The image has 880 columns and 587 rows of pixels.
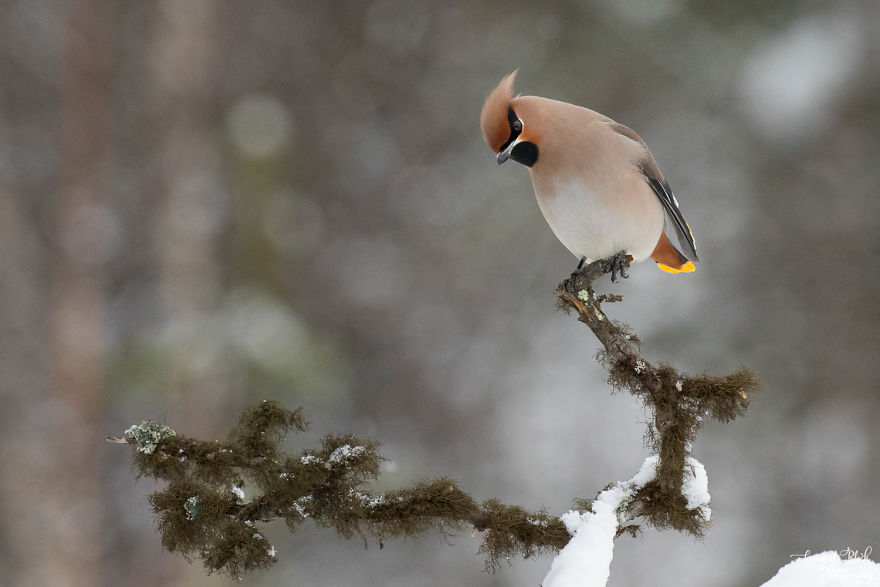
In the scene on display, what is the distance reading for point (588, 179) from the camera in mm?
2236

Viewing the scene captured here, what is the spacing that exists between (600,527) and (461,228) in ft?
17.5

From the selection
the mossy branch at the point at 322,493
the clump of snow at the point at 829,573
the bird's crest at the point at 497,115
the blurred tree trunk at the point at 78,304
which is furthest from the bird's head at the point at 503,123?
the blurred tree trunk at the point at 78,304

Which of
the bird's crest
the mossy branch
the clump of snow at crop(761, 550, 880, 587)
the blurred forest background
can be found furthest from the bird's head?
the blurred forest background

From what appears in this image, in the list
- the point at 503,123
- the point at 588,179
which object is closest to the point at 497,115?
the point at 503,123

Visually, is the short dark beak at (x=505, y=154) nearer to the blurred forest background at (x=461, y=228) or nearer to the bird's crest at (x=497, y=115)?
the bird's crest at (x=497, y=115)

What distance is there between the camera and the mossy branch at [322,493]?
1.52 metres

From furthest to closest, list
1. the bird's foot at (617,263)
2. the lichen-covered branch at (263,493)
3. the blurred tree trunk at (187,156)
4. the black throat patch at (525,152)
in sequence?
the blurred tree trunk at (187,156) → the bird's foot at (617,263) → the black throat patch at (525,152) → the lichen-covered branch at (263,493)

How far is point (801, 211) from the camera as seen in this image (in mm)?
7047

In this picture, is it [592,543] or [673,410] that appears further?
[673,410]

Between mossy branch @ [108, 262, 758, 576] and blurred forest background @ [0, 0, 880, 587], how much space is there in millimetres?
4782

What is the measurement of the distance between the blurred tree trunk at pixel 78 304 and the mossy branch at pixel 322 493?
4843mm

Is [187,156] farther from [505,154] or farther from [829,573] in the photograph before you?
[829,573]

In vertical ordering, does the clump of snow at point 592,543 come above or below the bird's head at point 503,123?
below

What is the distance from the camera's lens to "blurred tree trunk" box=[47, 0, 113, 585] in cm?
601
